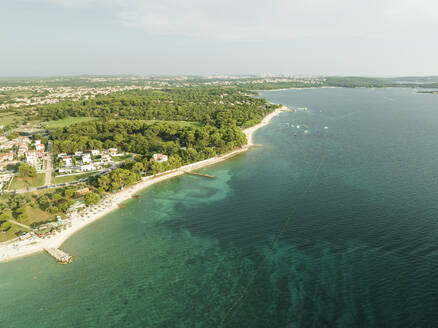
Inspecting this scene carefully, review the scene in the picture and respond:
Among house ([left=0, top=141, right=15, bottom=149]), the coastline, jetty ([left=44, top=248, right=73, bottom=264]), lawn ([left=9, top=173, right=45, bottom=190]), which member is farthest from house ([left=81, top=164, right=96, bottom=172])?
house ([left=0, top=141, right=15, bottom=149])

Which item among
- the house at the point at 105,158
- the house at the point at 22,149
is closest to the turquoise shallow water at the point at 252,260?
the house at the point at 105,158

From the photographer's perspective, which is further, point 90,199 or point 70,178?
point 70,178

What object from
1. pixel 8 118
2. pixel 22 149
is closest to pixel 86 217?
pixel 22 149

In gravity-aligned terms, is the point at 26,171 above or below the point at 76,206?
above

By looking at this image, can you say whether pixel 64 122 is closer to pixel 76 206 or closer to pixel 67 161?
pixel 67 161

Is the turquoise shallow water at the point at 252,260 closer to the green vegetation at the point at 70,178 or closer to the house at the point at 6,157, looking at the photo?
the green vegetation at the point at 70,178

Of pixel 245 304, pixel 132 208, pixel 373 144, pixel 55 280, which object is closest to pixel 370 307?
pixel 245 304
